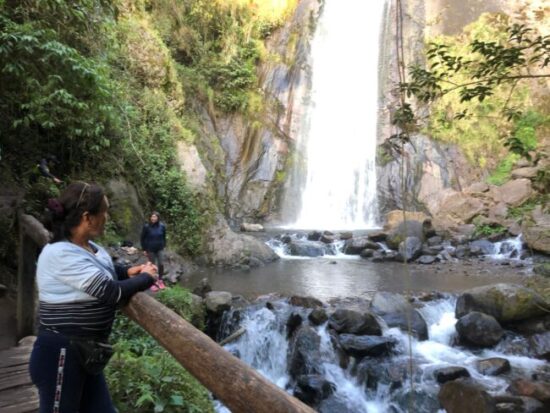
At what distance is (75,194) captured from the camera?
2.29 m

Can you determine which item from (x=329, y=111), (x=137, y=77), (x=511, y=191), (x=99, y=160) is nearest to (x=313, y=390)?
(x=99, y=160)

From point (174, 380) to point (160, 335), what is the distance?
202 centimetres

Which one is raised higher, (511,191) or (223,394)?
(511,191)

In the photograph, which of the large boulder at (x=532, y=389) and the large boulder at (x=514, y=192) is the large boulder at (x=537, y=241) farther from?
the large boulder at (x=532, y=389)

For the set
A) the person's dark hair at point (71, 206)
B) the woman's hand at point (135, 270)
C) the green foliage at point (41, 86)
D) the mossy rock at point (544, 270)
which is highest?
the green foliage at point (41, 86)

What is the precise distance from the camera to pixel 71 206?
230cm

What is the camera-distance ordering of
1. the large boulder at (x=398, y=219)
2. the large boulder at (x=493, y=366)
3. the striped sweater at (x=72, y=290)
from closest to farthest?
the striped sweater at (x=72, y=290) < the large boulder at (x=493, y=366) < the large boulder at (x=398, y=219)

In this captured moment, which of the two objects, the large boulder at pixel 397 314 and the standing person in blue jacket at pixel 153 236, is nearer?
the large boulder at pixel 397 314

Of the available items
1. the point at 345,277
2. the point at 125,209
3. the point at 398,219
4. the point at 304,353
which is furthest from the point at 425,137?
the point at 304,353

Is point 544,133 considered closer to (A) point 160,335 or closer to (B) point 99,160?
(B) point 99,160

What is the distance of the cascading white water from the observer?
21781 mm

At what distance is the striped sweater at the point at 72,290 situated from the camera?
2.23 metres

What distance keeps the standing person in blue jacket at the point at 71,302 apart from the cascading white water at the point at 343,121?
1782cm

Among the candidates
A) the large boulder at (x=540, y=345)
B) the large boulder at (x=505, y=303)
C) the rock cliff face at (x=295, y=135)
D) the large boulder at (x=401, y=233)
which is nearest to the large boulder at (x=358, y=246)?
the large boulder at (x=401, y=233)
